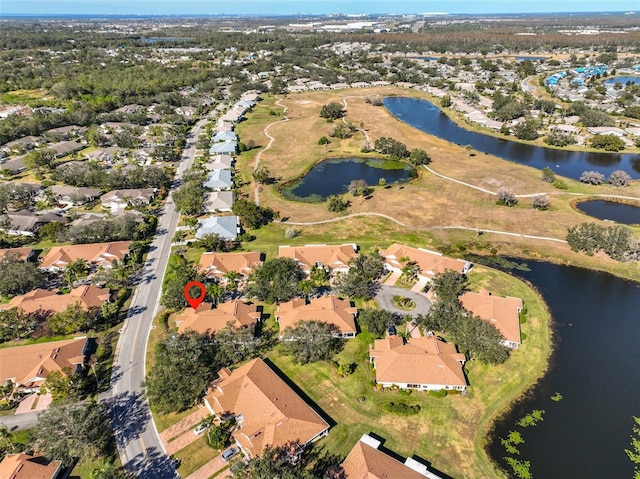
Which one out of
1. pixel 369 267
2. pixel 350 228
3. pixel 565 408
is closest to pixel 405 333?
pixel 369 267

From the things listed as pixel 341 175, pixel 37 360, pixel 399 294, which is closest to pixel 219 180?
pixel 341 175

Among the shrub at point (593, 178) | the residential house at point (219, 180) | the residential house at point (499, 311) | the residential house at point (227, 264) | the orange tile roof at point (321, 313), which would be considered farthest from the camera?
the shrub at point (593, 178)

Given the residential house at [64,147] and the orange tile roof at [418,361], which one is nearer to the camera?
the orange tile roof at [418,361]

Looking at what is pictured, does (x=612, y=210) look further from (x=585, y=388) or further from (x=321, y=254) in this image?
(x=321, y=254)

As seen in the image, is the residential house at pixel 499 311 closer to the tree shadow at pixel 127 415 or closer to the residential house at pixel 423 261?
the residential house at pixel 423 261

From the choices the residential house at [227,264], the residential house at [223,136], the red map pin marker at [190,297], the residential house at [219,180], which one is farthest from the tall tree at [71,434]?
the residential house at [223,136]

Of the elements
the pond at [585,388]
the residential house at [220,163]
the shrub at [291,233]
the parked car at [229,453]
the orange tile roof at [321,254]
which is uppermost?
the residential house at [220,163]

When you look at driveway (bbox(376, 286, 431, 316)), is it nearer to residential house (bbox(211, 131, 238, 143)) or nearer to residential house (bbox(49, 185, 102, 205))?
residential house (bbox(49, 185, 102, 205))

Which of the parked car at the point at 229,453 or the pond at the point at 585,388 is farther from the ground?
the parked car at the point at 229,453

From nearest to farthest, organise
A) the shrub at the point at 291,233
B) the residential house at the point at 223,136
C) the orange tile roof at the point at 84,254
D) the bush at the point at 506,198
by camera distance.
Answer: the orange tile roof at the point at 84,254, the shrub at the point at 291,233, the bush at the point at 506,198, the residential house at the point at 223,136
